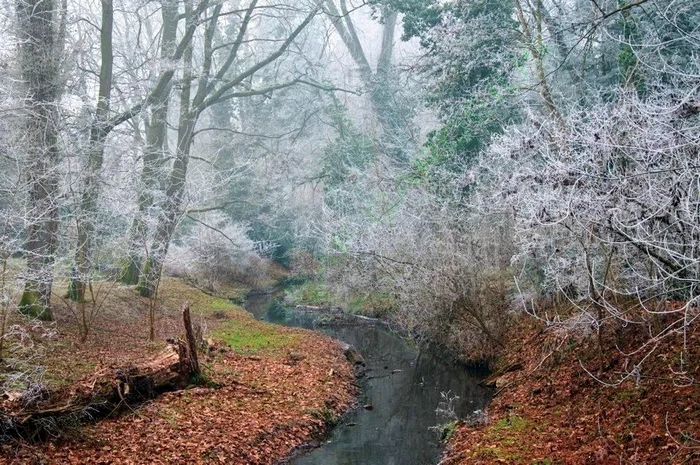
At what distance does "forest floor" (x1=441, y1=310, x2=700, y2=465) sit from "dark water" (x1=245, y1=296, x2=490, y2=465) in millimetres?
710

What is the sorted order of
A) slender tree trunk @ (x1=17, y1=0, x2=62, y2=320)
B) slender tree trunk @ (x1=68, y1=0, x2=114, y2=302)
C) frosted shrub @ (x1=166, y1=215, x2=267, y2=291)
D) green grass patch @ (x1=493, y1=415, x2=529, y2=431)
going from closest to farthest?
green grass patch @ (x1=493, y1=415, x2=529, y2=431) < slender tree trunk @ (x1=17, y1=0, x2=62, y2=320) < slender tree trunk @ (x1=68, y1=0, x2=114, y2=302) < frosted shrub @ (x1=166, y1=215, x2=267, y2=291)

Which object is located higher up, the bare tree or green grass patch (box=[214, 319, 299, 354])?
the bare tree

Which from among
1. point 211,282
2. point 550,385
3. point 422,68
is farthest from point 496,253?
point 211,282

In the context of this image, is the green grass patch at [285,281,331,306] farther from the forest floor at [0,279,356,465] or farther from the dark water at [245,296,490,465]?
the forest floor at [0,279,356,465]

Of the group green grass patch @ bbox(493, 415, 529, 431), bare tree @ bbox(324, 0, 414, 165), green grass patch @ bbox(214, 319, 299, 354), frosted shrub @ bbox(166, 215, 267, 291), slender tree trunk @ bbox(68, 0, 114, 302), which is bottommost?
green grass patch @ bbox(493, 415, 529, 431)

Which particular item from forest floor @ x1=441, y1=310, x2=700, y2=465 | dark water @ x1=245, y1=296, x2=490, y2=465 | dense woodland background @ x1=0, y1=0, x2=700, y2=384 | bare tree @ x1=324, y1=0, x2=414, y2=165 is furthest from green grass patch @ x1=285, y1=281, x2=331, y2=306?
forest floor @ x1=441, y1=310, x2=700, y2=465

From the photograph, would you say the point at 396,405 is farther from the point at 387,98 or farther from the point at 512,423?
the point at 387,98

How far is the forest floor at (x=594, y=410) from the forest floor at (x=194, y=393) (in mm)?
2699

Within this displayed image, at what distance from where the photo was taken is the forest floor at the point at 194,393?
701cm

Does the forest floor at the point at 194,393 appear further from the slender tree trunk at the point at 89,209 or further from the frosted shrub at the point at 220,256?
the frosted shrub at the point at 220,256

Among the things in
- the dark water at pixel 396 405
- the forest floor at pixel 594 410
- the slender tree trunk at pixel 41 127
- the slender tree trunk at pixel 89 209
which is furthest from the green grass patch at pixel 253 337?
the forest floor at pixel 594 410

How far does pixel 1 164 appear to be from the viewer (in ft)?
30.9

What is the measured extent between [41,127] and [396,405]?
26.5 feet

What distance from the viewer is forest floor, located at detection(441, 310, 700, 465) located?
608 centimetres
